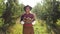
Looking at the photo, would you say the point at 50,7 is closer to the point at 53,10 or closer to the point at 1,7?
the point at 53,10

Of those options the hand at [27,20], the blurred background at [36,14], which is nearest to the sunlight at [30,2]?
the blurred background at [36,14]

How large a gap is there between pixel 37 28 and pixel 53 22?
191 mm

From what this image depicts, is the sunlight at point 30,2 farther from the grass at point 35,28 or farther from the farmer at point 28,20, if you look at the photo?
the grass at point 35,28

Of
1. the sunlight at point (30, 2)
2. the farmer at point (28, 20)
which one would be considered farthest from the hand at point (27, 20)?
the sunlight at point (30, 2)

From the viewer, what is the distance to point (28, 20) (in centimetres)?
195

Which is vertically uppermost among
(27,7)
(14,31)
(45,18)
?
(27,7)

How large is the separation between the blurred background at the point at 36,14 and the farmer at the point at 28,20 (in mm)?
33

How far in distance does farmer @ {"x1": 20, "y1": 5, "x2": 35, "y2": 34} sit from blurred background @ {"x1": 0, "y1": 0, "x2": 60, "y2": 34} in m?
0.03

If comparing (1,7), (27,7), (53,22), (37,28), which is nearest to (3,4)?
(1,7)

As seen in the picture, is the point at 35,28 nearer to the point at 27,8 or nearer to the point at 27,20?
the point at 27,20

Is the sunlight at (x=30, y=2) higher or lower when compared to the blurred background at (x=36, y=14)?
higher

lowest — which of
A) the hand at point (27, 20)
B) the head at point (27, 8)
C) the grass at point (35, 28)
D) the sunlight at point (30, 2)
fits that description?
the grass at point (35, 28)

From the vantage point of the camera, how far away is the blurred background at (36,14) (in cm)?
194

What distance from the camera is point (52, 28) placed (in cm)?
196
